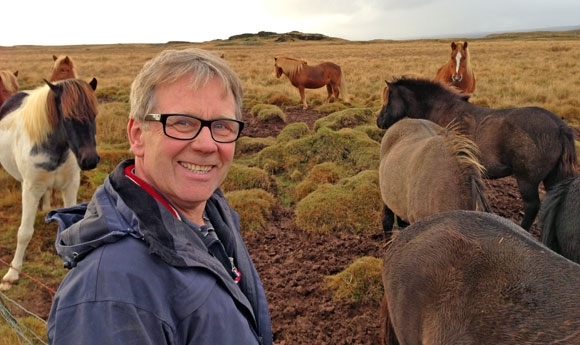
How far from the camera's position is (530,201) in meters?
5.59

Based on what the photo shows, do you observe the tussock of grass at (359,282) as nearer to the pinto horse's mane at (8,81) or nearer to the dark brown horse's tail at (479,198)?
the dark brown horse's tail at (479,198)

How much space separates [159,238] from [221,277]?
0.22 meters

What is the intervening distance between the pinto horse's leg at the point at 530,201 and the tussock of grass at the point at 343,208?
184 cm

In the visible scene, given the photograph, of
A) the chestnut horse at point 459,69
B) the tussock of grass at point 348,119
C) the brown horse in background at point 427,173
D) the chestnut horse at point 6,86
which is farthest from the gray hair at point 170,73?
the chestnut horse at point 459,69

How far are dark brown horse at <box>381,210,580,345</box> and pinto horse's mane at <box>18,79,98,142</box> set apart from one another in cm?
349

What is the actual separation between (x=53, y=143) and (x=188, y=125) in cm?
398

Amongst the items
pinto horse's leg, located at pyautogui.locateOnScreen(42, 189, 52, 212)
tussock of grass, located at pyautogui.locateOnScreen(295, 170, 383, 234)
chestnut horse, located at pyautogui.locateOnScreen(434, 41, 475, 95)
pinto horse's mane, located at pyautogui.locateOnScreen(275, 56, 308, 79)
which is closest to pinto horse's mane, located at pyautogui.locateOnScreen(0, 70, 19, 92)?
pinto horse's leg, located at pyautogui.locateOnScreen(42, 189, 52, 212)

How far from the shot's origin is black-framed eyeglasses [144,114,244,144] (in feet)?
4.43

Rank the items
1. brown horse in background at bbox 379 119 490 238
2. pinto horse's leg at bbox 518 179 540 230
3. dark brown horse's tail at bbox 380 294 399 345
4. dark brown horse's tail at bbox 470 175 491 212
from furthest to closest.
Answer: pinto horse's leg at bbox 518 179 540 230, brown horse in background at bbox 379 119 490 238, dark brown horse's tail at bbox 470 175 491 212, dark brown horse's tail at bbox 380 294 399 345

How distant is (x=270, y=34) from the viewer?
95875 mm

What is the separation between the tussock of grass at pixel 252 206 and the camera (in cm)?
582

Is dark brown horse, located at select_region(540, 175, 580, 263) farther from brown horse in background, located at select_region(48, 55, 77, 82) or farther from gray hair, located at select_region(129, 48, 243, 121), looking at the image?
brown horse in background, located at select_region(48, 55, 77, 82)

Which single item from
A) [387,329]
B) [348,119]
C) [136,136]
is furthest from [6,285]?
[348,119]

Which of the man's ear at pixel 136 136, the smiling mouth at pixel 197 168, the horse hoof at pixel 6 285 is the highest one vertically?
the man's ear at pixel 136 136
